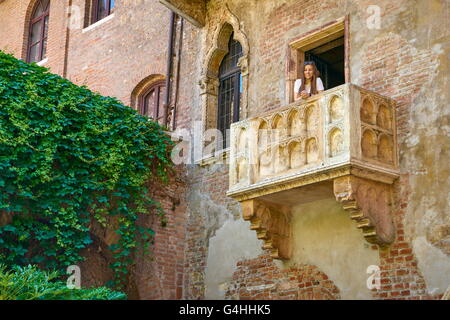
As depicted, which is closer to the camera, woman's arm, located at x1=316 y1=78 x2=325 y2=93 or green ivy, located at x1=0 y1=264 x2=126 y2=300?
green ivy, located at x1=0 y1=264 x2=126 y2=300

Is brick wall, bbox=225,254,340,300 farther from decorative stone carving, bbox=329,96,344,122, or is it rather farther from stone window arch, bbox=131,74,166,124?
stone window arch, bbox=131,74,166,124

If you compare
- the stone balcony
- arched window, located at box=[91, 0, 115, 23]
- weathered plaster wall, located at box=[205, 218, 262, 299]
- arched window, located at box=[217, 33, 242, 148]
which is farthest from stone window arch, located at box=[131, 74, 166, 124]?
the stone balcony

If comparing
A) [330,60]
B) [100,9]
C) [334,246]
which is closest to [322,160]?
[334,246]

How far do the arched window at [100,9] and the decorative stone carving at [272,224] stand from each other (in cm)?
836

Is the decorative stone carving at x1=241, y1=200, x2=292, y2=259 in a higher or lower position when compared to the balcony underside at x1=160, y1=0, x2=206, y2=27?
lower

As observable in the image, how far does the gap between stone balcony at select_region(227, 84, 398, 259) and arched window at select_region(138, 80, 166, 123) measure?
15.9 feet

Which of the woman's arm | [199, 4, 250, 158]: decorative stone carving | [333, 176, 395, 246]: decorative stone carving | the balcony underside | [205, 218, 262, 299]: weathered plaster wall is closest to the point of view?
[333, 176, 395, 246]: decorative stone carving

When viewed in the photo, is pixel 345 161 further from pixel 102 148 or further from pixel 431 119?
pixel 102 148

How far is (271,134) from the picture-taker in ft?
36.9

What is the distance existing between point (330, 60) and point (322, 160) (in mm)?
3425

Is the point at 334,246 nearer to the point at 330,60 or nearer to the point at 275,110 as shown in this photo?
the point at 275,110

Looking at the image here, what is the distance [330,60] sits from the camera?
13.3m

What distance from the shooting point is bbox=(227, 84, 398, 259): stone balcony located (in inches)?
399

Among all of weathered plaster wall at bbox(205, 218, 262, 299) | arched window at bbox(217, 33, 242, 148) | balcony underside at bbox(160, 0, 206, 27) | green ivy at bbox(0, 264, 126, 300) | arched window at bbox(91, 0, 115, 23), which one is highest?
arched window at bbox(91, 0, 115, 23)
